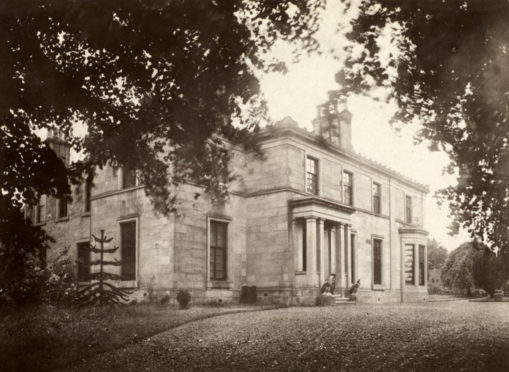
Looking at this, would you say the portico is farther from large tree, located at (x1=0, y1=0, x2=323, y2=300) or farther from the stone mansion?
large tree, located at (x1=0, y1=0, x2=323, y2=300)

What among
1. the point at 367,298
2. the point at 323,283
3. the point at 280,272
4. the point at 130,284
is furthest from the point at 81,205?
the point at 367,298

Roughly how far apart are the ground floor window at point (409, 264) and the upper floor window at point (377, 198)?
3.81 meters

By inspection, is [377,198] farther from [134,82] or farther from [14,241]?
[14,241]

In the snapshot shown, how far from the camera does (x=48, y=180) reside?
930cm

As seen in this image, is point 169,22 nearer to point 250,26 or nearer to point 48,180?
point 250,26

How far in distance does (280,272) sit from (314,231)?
7.46ft

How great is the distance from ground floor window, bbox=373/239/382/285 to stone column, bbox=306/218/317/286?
923 cm

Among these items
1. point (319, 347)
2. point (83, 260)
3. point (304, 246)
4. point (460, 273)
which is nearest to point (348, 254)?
point (304, 246)

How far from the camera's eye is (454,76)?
7.46 m

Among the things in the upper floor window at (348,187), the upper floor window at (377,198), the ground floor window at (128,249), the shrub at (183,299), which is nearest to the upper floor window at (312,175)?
the upper floor window at (348,187)

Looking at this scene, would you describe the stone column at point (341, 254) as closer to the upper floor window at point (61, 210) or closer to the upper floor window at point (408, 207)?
the upper floor window at point (408, 207)

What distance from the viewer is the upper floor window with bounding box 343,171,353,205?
29.1 m

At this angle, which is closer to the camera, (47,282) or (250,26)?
(250,26)

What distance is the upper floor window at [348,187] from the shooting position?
29062 millimetres
